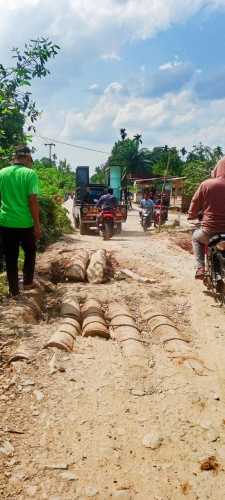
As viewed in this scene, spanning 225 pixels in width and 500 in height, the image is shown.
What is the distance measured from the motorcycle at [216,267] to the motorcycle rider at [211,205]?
15 centimetres

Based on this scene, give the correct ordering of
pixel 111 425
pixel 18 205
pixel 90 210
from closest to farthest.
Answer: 1. pixel 111 425
2. pixel 18 205
3. pixel 90 210

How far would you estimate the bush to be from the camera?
1216 centimetres

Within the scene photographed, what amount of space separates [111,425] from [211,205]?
13.2 ft

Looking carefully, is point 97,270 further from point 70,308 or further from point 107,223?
point 107,223

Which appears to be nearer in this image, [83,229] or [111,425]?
[111,425]

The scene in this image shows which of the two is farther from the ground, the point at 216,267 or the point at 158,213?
the point at 216,267

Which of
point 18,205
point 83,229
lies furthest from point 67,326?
point 83,229

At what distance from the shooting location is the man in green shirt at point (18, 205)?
18.5ft

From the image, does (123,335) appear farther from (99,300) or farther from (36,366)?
(99,300)

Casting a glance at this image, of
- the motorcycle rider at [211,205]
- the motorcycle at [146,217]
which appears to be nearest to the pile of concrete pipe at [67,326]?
the motorcycle rider at [211,205]

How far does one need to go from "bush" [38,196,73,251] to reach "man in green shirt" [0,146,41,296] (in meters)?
5.49

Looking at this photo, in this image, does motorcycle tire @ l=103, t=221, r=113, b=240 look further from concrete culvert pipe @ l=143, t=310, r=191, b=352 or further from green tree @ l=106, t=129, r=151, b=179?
green tree @ l=106, t=129, r=151, b=179

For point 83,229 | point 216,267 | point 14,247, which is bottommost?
point 83,229

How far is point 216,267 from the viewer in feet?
21.2
